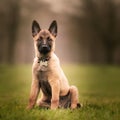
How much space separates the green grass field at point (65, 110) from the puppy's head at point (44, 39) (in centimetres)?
44

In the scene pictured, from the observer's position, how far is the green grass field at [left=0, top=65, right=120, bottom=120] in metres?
3.96

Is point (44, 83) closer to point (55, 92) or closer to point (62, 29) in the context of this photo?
point (55, 92)

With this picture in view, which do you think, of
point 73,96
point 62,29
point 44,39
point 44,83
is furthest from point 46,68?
point 62,29

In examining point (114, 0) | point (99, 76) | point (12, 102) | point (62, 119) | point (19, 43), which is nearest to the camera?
point (62, 119)

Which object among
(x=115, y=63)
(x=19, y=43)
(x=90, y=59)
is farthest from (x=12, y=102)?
(x=115, y=63)

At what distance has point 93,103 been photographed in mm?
4559

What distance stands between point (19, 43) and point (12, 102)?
0.56 m

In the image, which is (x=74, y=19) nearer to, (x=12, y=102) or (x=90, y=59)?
(x=90, y=59)

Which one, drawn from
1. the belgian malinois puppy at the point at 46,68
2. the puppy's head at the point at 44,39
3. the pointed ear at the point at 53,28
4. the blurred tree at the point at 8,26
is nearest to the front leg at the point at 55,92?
the belgian malinois puppy at the point at 46,68

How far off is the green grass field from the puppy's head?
44 centimetres

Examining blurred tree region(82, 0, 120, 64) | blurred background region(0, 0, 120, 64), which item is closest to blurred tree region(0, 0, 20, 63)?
blurred background region(0, 0, 120, 64)

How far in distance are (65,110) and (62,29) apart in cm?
78

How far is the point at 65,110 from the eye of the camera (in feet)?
13.2

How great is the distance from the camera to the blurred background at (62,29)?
4.50 m
